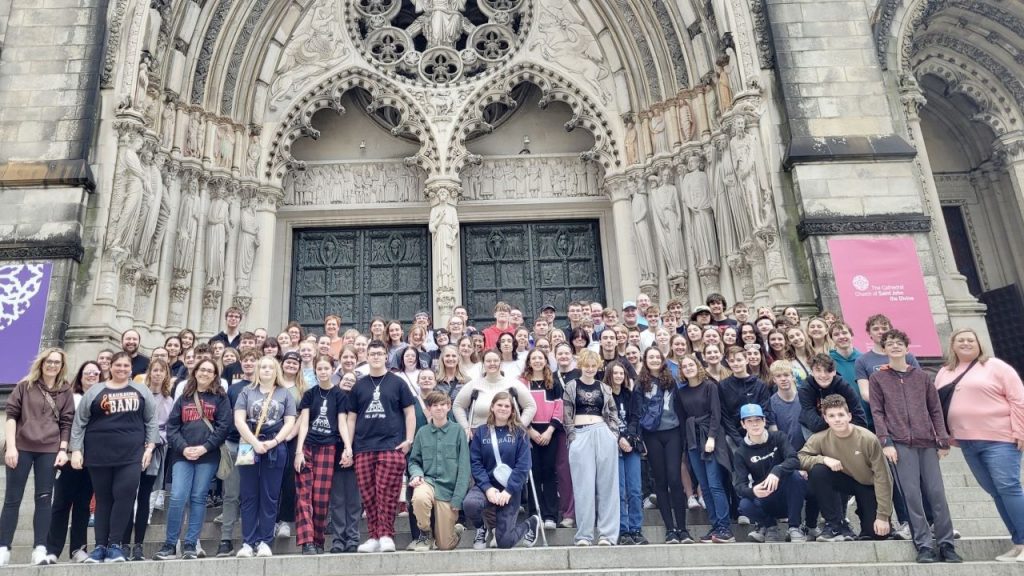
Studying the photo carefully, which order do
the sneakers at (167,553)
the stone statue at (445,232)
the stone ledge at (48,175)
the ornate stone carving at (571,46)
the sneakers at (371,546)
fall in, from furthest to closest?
the ornate stone carving at (571,46) < the stone statue at (445,232) < the stone ledge at (48,175) < the sneakers at (371,546) < the sneakers at (167,553)

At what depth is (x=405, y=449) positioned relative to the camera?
19.5ft

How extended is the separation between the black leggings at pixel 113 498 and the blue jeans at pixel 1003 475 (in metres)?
6.42

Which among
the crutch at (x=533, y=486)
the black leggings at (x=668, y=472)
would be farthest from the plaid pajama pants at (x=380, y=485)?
the black leggings at (x=668, y=472)

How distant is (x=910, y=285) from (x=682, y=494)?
19.9 ft

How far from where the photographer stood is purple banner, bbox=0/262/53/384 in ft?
31.0

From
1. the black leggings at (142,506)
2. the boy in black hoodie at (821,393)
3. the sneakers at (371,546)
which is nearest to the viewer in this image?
the sneakers at (371,546)

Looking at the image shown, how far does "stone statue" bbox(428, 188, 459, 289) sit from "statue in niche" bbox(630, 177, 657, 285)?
3.30m

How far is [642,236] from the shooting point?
1273 cm

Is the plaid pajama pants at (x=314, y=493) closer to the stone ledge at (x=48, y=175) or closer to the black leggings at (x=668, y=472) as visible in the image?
the black leggings at (x=668, y=472)

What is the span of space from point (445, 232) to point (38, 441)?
8.19m

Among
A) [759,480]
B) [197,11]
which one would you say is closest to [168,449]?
[759,480]

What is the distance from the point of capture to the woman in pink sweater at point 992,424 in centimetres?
506

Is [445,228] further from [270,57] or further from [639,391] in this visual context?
[639,391]

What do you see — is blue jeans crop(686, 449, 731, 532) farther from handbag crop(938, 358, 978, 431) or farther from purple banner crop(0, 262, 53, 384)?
purple banner crop(0, 262, 53, 384)
